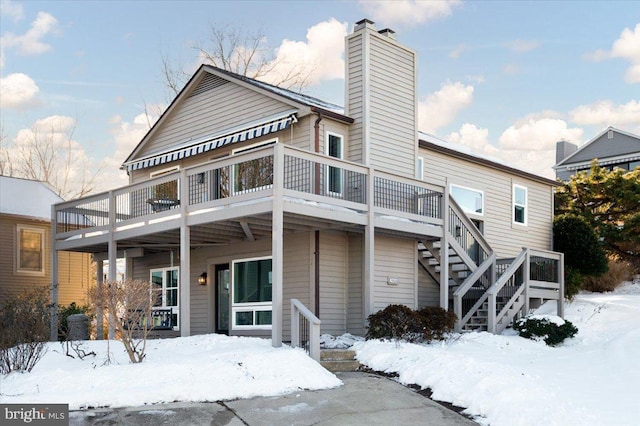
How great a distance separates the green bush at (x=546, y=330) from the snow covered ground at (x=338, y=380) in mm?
1688

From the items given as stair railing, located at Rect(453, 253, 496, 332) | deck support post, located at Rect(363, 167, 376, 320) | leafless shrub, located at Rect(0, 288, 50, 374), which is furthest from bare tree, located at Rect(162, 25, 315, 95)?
leafless shrub, located at Rect(0, 288, 50, 374)

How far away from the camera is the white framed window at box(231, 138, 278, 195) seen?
1455 cm

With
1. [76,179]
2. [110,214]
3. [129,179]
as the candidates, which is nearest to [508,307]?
[110,214]

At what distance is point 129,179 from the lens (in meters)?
20.9

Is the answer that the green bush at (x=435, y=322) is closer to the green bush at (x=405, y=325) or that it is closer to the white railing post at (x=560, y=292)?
the green bush at (x=405, y=325)

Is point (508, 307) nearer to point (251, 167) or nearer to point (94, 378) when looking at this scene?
point (251, 167)

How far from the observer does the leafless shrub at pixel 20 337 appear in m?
10.5

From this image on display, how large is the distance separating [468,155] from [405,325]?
762 cm

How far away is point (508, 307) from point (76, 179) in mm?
26576

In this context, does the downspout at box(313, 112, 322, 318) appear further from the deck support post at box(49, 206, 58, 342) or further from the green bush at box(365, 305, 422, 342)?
the deck support post at box(49, 206, 58, 342)

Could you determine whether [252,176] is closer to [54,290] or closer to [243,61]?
[54,290]

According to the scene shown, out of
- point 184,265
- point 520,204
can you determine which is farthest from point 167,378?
point 520,204

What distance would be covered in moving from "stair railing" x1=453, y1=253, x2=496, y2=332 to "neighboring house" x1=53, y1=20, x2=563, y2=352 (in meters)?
0.06

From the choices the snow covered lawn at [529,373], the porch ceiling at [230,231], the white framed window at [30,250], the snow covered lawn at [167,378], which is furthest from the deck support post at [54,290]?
the snow covered lawn at [529,373]
